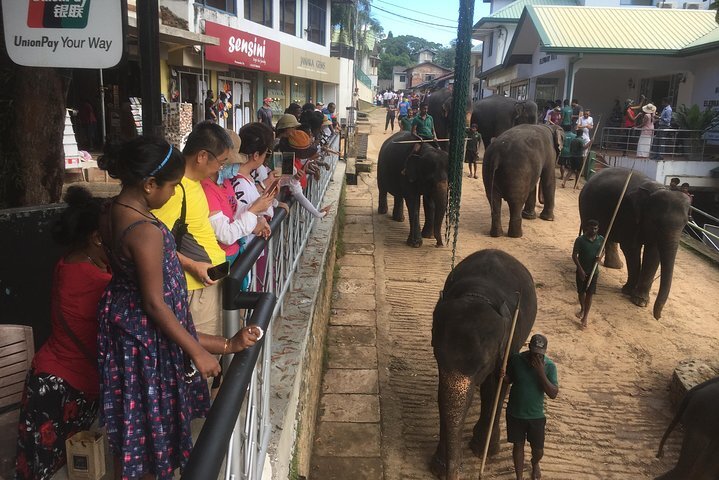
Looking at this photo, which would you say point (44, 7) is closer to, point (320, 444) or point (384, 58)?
point (320, 444)

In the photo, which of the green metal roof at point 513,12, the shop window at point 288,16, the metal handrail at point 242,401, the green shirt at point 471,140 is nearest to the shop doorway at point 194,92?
the green shirt at point 471,140

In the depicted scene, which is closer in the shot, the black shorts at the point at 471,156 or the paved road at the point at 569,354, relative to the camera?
the paved road at the point at 569,354

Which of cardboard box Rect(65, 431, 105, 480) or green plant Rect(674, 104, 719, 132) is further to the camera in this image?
green plant Rect(674, 104, 719, 132)

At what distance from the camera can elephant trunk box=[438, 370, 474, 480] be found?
443cm

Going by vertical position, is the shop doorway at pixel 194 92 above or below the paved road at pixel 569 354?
above

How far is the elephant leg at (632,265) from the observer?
8.77 metres

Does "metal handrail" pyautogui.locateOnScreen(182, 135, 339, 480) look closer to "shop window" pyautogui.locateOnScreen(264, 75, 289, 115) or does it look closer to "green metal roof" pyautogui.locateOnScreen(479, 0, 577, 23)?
"shop window" pyautogui.locateOnScreen(264, 75, 289, 115)

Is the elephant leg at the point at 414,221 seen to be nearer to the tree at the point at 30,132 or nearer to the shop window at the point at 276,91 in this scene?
the tree at the point at 30,132

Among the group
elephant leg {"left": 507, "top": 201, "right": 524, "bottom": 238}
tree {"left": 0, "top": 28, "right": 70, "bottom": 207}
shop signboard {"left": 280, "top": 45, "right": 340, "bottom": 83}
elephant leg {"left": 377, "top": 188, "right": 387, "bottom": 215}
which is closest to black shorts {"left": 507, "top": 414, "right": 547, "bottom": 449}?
tree {"left": 0, "top": 28, "right": 70, "bottom": 207}

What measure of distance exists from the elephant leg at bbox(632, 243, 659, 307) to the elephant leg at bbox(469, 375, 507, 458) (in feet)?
14.2

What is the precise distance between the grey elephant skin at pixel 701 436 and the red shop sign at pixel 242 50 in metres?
16.2

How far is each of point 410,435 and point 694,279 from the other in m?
6.91

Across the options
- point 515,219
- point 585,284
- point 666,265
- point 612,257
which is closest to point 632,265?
Answer: point 666,265

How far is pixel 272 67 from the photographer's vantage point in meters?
24.3
